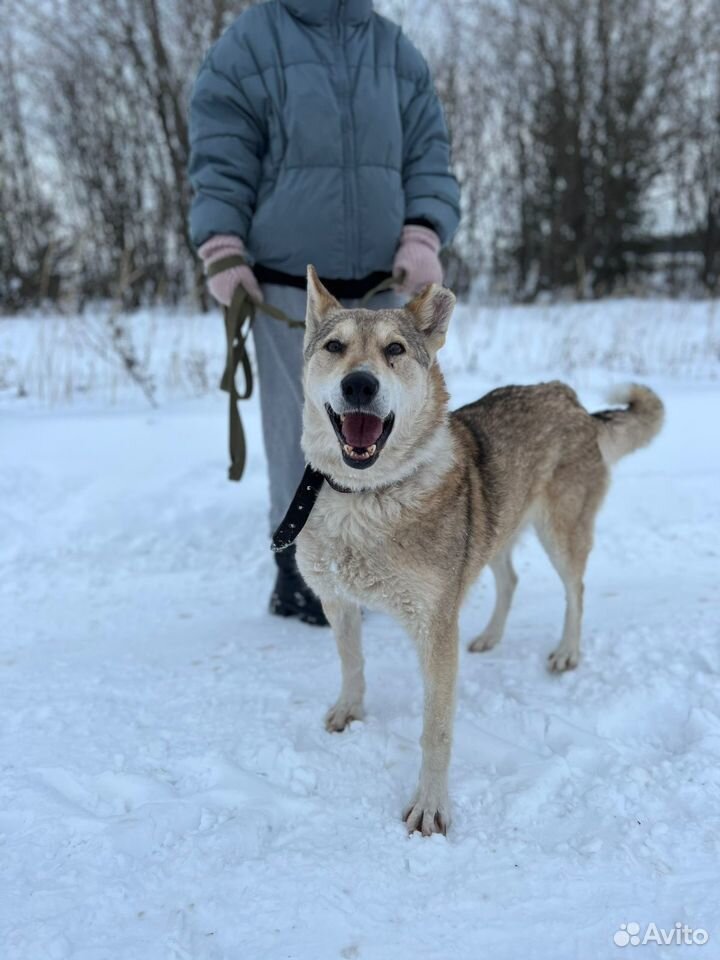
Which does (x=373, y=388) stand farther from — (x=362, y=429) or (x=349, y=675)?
(x=349, y=675)

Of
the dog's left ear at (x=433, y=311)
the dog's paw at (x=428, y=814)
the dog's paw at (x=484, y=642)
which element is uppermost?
the dog's left ear at (x=433, y=311)

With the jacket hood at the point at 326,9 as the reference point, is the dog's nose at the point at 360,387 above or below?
below

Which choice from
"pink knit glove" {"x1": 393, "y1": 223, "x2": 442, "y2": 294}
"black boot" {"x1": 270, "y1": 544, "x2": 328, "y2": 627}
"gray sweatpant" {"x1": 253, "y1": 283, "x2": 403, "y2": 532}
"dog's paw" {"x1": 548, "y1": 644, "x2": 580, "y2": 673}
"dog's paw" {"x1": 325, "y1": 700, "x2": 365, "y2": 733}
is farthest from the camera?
"black boot" {"x1": 270, "y1": 544, "x2": 328, "y2": 627}

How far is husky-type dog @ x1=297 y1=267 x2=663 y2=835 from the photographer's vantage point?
7.41 ft

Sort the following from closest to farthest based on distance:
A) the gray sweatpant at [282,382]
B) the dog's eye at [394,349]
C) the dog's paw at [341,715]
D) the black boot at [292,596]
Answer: the dog's eye at [394,349] → the dog's paw at [341,715] → the gray sweatpant at [282,382] → the black boot at [292,596]

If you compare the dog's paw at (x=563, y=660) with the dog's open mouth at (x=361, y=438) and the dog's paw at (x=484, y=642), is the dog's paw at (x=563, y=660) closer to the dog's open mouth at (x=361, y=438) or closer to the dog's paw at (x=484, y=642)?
the dog's paw at (x=484, y=642)

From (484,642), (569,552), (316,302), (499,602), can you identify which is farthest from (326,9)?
(484,642)

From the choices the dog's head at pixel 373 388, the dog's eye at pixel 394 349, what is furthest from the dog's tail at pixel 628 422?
the dog's eye at pixel 394 349

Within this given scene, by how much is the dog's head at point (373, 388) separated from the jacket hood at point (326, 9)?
1.43 meters

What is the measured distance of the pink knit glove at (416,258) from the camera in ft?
10.7

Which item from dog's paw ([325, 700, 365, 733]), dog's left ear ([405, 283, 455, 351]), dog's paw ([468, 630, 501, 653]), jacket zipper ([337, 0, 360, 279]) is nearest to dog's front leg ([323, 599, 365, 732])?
dog's paw ([325, 700, 365, 733])

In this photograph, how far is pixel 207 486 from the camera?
5023mm

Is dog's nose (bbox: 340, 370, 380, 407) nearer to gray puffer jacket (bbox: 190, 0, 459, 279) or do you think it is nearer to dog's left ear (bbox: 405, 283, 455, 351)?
dog's left ear (bbox: 405, 283, 455, 351)

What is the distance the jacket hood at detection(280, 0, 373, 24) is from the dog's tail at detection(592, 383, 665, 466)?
214cm
